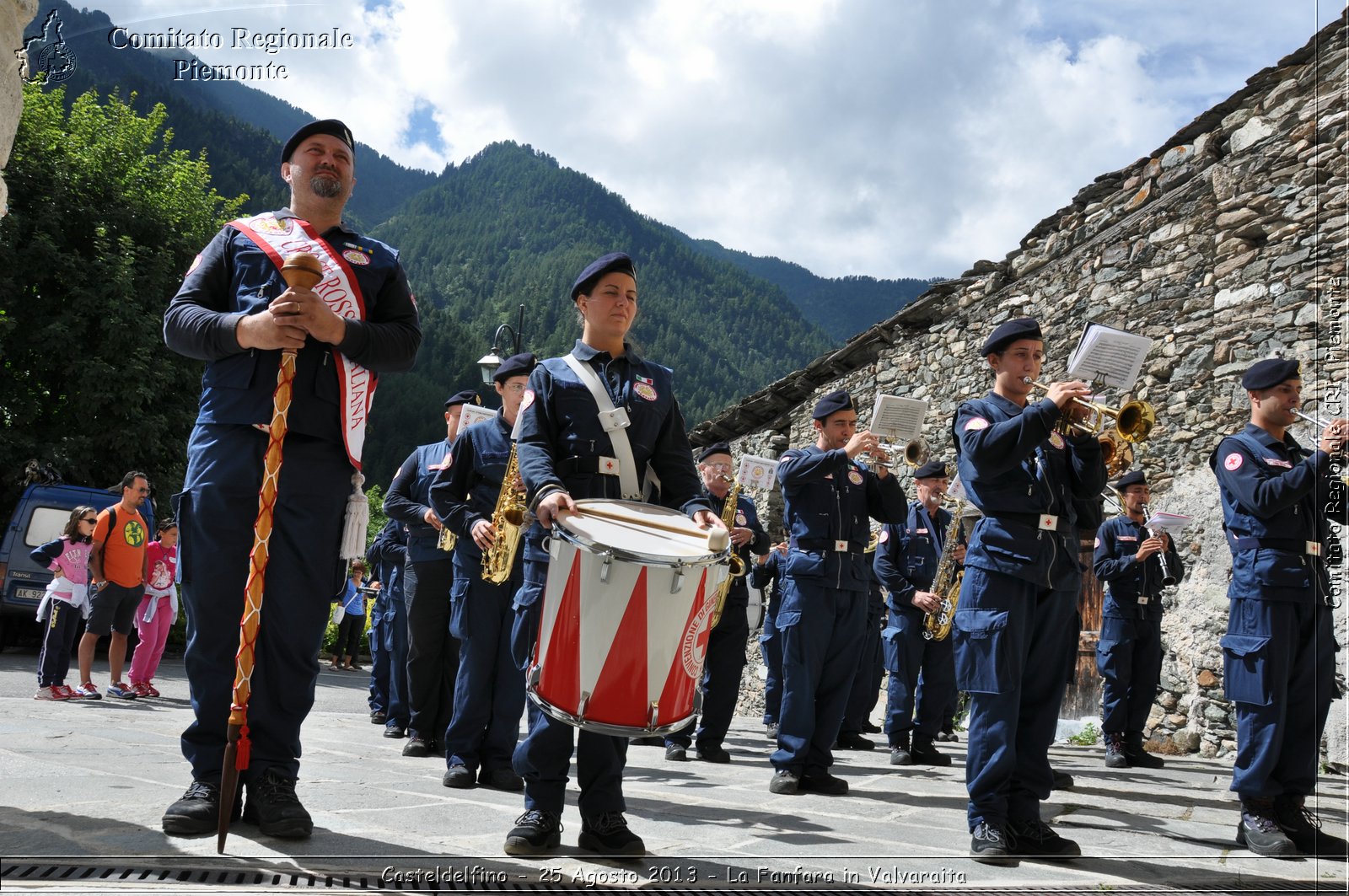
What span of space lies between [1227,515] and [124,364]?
17912mm

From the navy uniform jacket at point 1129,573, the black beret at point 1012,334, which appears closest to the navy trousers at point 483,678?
the black beret at point 1012,334

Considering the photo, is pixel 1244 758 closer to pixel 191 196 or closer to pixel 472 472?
pixel 472 472

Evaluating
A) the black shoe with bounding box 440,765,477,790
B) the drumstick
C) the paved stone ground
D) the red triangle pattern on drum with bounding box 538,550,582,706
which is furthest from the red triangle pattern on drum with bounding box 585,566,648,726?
the black shoe with bounding box 440,765,477,790

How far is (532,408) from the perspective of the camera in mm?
3791

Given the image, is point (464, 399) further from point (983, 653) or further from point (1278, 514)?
point (1278, 514)

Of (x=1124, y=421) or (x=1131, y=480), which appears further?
(x=1131, y=480)

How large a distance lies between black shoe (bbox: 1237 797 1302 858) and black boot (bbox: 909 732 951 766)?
3280 millimetres

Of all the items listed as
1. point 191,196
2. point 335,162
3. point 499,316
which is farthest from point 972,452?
point 499,316

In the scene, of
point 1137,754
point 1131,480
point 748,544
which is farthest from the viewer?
point 1131,480

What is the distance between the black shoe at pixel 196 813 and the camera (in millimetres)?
2990

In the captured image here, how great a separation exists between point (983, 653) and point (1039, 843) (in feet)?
2.47

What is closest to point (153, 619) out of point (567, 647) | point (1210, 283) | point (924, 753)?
point (924, 753)

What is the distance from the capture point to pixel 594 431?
3.75 m

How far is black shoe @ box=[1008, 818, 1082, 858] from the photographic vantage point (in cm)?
409
